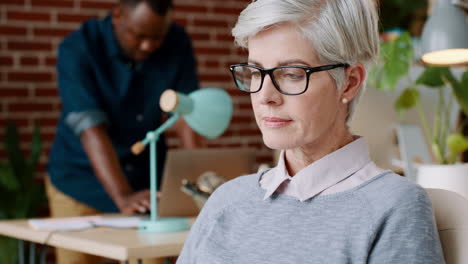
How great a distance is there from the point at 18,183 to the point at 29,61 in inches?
30.4

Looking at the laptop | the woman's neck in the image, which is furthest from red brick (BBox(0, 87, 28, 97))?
the woman's neck

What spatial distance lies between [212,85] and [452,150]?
8.17 feet

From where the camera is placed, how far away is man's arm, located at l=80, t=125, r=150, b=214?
263 centimetres

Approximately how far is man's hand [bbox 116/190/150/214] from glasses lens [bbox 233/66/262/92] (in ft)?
3.90

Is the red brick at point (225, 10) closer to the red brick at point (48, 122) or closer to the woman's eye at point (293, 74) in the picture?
the red brick at point (48, 122)

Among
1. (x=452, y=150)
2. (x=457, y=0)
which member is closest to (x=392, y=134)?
(x=452, y=150)

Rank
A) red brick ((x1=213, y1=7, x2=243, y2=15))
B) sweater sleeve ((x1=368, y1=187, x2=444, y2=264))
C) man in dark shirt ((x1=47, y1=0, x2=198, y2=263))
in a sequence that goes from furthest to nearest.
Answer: red brick ((x1=213, y1=7, x2=243, y2=15)) < man in dark shirt ((x1=47, y1=0, x2=198, y2=263)) < sweater sleeve ((x1=368, y1=187, x2=444, y2=264))

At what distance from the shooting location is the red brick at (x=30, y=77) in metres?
3.89

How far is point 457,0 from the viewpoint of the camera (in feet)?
6.29

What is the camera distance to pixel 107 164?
2709 mm

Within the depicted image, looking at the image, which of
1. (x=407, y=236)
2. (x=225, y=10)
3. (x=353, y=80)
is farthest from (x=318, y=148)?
(x=225, y=10)

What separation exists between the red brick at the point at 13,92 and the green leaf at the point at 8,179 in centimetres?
54

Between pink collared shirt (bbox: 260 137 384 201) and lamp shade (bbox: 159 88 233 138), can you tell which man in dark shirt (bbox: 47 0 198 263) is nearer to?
lamp shade (bbox: 159 88 233 138)

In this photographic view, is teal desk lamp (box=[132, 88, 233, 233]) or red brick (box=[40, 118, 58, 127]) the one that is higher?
teal desk lamp (box=[132, 88, 233, 233])
